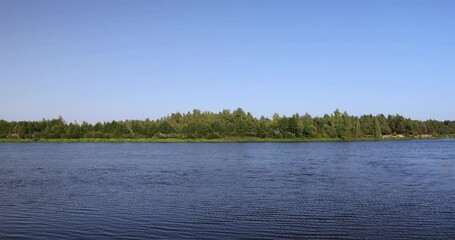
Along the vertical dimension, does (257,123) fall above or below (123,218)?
above

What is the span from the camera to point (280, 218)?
1062 inches

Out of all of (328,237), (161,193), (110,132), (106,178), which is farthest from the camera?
(110,132)

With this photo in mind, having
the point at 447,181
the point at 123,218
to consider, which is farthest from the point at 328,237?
the point at 447,181

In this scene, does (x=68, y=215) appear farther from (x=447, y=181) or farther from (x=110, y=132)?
(x=110, y=132)

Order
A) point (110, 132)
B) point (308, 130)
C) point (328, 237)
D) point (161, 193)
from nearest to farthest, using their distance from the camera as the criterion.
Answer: point (328, 237), point (161, 193), point (308, 130), point (110, 132)

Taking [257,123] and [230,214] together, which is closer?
[230,214]

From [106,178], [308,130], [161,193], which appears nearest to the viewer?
[161,193]

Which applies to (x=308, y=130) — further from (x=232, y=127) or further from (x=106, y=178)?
(x=106, y=178)

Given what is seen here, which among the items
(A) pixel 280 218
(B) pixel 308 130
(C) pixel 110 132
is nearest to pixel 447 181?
(A) pixel 280 218

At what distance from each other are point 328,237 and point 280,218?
180 inches

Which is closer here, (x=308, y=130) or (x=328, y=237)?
(x=328, y=237)

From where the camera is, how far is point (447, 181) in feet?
148

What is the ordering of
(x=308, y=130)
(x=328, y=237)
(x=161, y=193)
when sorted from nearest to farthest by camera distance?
1. (x=328, y=237)
2. (x=161, y=193)
3. (x=308, y=130)

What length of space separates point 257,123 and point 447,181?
146 metres
